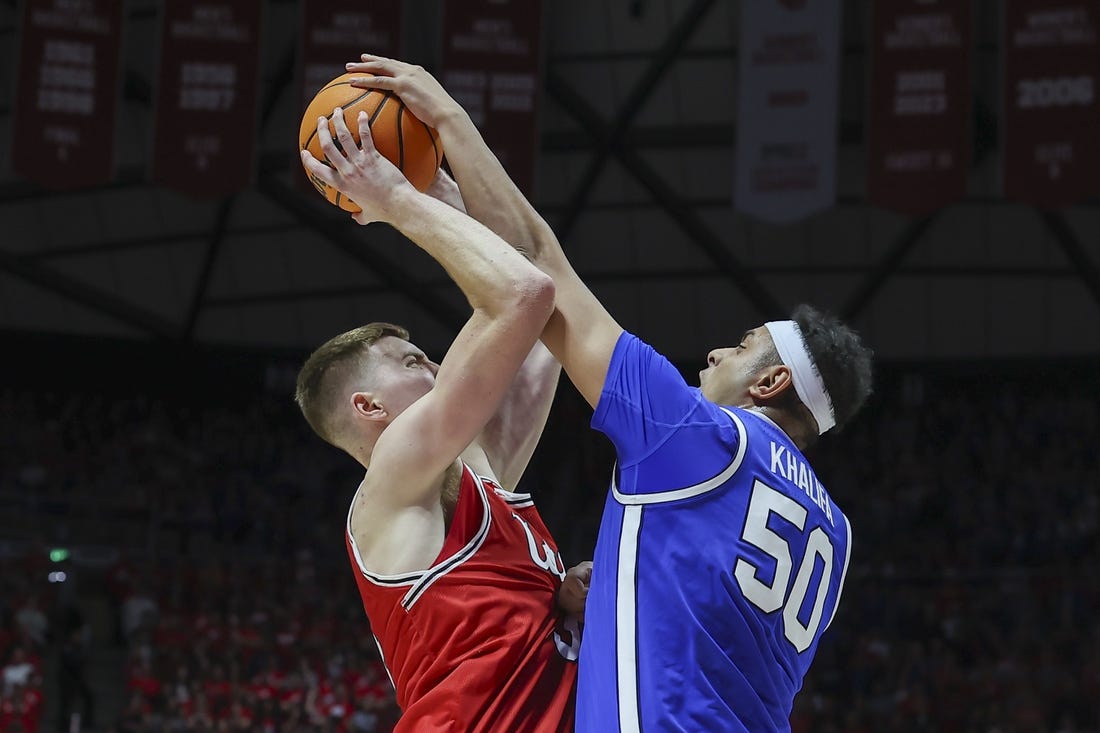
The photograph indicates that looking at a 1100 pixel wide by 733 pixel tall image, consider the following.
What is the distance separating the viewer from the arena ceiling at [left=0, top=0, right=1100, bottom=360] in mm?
19734

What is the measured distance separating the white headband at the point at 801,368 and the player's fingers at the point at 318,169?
3.82 ft

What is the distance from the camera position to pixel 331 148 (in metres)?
3.64

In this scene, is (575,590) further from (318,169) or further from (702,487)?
(318,169)

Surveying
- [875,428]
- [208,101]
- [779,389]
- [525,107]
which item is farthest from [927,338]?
[779,389]

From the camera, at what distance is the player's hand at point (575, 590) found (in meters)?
3.67

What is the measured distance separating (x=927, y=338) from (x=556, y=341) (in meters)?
21.1

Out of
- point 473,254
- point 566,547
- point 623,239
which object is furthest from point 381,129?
point 623,239

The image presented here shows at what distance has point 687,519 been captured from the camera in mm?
3283

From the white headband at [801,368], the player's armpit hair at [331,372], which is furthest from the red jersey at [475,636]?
the white headband at [801,368]

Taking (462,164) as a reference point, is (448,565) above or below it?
below

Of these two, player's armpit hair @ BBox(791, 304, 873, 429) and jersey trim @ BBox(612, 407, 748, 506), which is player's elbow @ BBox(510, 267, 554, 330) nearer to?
jersey trim @ BBox(612, 407, 748, 506)

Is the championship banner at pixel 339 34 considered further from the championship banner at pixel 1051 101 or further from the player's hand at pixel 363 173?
the player's hand at pixel 363 173

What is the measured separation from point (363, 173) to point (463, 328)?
1.56 feet

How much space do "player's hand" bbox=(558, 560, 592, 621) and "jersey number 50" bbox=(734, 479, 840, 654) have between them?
49cm
